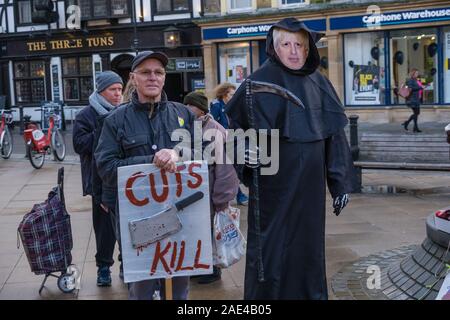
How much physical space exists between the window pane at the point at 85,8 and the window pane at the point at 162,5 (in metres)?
2.91

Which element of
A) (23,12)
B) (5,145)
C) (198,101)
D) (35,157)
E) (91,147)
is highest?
(23,12)

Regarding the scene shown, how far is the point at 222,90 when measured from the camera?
29.3 ft

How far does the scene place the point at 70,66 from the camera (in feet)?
91.5

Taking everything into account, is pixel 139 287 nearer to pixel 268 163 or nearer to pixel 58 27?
pixel 268 163

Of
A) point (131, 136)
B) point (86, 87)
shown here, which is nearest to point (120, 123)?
point (131, 136)

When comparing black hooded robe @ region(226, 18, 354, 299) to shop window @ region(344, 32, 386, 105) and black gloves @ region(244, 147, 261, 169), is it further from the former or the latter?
shop window @ region(344, 32, 386, 105)

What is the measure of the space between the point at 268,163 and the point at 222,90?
5175 mm

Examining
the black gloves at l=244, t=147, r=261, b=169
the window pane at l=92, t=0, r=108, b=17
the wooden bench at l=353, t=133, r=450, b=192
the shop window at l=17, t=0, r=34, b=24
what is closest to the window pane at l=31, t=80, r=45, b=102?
the shop window at l=17, t=0, r=34, b=24

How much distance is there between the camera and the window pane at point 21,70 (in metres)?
28.8

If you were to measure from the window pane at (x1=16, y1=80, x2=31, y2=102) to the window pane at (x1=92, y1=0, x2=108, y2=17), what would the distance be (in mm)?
4644

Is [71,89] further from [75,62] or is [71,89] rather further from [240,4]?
[240,4]

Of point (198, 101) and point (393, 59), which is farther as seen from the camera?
point (393, 59)

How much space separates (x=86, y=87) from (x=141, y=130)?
959 inches

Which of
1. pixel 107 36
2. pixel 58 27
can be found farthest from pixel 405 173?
pixel 58 27
